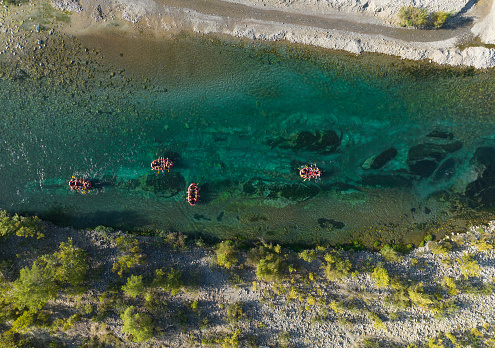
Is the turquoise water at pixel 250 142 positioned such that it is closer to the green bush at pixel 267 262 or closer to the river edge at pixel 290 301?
the green bush at pixel 267 262

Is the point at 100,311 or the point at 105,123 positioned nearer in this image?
the point at 100,311

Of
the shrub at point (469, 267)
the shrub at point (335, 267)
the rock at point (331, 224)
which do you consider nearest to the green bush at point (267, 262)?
the shrub at point (335, 267)

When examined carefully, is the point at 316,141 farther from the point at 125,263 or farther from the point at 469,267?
the point at 125,263

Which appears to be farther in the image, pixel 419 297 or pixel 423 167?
pixel 423 167

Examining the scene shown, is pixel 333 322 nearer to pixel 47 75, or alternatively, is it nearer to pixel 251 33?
pixel 251 33

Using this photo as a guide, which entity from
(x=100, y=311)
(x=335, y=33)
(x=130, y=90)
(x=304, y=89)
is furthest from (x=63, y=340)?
(x=335, y=33)

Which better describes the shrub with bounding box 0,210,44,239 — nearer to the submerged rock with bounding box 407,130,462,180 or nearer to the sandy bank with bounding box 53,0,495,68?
the sandy bank with bounding box 53,0,495,68

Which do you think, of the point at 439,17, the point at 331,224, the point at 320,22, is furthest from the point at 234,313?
the point at 439,17
